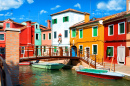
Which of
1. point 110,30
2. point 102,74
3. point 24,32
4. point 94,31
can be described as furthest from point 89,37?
point 24,32

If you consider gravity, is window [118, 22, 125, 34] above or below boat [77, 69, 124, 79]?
above

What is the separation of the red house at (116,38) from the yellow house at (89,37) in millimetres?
725

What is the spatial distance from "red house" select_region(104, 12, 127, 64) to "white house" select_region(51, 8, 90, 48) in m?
8.14

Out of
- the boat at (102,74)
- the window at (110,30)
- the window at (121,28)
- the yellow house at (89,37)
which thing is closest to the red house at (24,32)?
the yellow house at (89,37)

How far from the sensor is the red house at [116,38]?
57.3 ft

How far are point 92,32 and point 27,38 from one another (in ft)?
50.9

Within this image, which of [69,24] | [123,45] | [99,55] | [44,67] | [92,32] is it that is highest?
[69,24]

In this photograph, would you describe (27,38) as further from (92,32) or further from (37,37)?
(92,32)

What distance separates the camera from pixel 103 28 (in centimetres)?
2070

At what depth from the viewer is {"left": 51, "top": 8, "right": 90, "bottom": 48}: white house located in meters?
26.7

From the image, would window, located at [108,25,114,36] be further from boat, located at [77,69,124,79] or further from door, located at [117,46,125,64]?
boat, located at [77,69,124,79]

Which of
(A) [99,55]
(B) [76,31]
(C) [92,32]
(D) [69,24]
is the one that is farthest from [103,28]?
(D) [69,24]

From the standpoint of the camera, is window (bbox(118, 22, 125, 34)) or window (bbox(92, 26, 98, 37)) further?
window (bbox(92, 26, 98, 37))

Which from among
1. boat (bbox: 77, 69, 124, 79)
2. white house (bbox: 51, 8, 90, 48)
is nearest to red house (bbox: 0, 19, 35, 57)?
white house (bbox: 51, 8, 90, 48)
